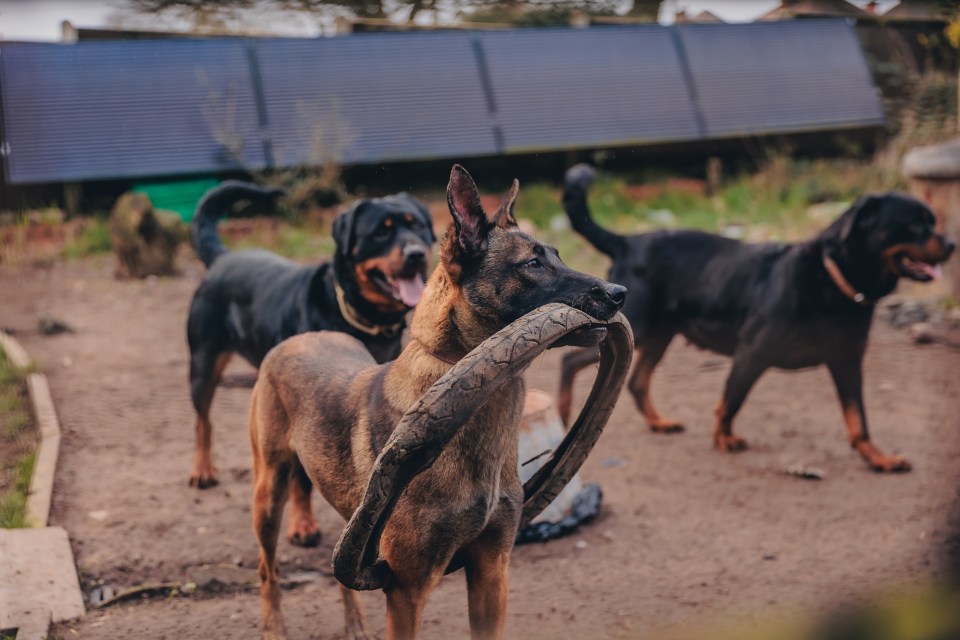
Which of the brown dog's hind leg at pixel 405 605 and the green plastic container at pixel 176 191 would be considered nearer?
the brown dog's hind leg at pixel 405 605

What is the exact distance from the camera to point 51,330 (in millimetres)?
8273

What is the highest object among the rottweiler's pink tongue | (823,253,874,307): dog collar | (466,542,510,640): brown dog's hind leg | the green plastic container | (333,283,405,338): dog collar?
the green plastic container

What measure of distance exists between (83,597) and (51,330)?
5.03 metres

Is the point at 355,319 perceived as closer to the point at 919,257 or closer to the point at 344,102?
the point at 919,257

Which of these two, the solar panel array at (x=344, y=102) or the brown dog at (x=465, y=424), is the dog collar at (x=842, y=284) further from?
the brown dog at (x=465, y=424)

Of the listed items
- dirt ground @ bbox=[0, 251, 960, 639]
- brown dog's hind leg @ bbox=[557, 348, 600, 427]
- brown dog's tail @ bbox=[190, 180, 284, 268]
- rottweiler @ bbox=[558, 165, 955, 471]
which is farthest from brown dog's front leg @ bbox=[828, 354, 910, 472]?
brown dog's tail @ bbox=[190, 180, 284, 268]

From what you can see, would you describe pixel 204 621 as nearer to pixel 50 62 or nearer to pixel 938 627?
pixel 938 627

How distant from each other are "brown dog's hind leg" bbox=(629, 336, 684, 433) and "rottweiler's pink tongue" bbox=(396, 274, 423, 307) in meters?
2.03

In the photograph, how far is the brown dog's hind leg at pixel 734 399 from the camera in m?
5.52

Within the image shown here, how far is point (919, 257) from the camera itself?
5281mm

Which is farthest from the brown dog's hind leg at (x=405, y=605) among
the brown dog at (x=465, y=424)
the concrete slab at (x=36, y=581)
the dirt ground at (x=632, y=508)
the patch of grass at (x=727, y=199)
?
the patch of grass at (x=727, y=199)

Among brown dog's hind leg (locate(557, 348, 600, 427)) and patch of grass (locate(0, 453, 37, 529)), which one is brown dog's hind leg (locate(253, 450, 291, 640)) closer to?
patch of grass (locate(0, 453, 37, 529))

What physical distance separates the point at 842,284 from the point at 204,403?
11.7 feet

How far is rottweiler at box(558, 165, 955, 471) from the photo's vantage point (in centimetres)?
527
